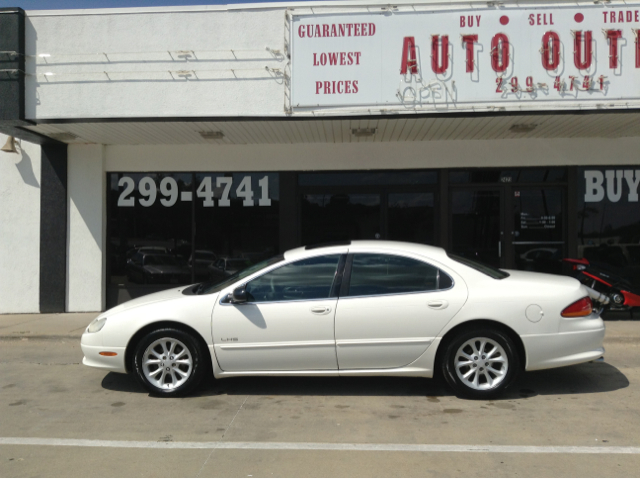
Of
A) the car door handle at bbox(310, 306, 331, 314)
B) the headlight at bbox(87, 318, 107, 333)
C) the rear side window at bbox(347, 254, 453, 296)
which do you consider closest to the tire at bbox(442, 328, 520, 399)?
the rear side window at bbox(347, 254, 453, 296)

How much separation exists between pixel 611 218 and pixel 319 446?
8.09m

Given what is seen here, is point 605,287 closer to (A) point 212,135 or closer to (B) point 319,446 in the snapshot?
(B) point 319,446

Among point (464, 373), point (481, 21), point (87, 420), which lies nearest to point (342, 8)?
point (481, 21)

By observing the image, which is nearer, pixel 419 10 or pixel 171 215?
pixel 419 10

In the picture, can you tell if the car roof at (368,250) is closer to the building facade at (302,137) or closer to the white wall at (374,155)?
the building facade at (302,137)

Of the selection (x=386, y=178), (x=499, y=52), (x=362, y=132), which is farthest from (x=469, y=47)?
(x=386, y=178)

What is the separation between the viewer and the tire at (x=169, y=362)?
218 inches

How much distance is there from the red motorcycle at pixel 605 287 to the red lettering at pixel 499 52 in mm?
3421

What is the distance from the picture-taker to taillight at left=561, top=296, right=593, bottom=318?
5.41 meters

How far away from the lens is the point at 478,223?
1045 cm

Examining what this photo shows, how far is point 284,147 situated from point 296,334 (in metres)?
5.78

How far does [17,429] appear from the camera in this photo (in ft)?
15.8

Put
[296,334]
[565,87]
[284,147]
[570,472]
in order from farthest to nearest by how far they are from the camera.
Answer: [284,147]
[565,87]
[296,334]
[570,472]

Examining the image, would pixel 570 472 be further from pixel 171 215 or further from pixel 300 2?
pixel 171 215
